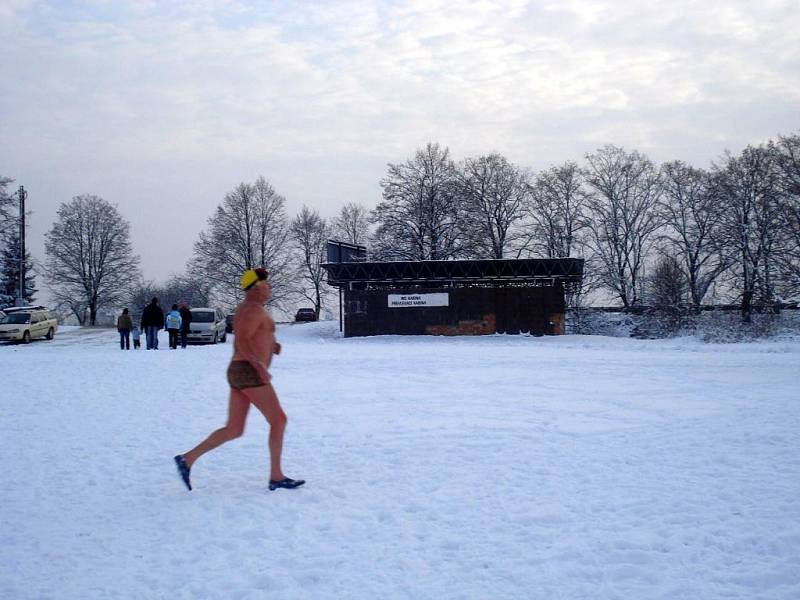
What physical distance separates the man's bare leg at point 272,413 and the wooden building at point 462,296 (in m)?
33.2

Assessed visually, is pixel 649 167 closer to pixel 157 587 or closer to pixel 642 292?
pixel 642 292

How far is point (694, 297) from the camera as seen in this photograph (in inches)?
1877

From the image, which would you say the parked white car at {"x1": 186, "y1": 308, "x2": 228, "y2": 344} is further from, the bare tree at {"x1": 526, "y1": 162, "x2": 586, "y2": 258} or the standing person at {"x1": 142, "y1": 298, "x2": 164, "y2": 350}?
the bare tree at {"x1": 526, "y1": 162, "x2": 586, "y2": 258}

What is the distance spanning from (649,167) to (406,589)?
52772 millimetres

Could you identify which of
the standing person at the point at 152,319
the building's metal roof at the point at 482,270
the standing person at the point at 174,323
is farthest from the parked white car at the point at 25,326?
the building's metal roof at the point at 482,270

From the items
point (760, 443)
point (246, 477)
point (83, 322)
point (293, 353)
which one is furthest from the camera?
point (83, 322)

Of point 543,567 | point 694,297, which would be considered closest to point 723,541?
point 543,567

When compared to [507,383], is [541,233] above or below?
above

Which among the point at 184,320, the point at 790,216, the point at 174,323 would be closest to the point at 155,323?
the point at 174,323

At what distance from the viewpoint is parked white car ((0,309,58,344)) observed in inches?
1375

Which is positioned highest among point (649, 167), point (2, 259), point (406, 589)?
point (649, 167)

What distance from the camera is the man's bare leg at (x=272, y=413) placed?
19.4 feet

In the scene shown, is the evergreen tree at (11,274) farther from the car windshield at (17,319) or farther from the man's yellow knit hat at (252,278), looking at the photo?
the man's yellow knit hat at (252,278)

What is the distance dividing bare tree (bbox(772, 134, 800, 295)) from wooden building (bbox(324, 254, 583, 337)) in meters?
11.6
